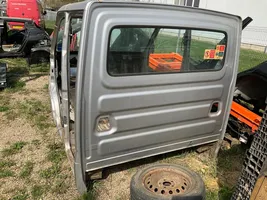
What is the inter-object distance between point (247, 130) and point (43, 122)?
10.2 feet

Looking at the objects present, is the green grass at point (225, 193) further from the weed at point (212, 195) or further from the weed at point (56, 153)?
the weed at point (56, 153)

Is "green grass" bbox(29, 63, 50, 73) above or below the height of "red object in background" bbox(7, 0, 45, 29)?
below

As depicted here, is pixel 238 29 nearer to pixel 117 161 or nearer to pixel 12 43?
pixel 117 161

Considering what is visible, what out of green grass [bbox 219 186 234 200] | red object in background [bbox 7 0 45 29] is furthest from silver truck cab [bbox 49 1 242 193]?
red object in background [bbox 7 0 45 29]

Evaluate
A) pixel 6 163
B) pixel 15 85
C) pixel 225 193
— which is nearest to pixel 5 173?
pixel 6 163

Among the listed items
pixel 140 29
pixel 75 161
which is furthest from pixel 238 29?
pixel 75 161

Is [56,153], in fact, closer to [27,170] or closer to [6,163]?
[27,170]

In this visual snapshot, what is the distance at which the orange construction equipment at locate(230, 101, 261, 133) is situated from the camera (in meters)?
3.36

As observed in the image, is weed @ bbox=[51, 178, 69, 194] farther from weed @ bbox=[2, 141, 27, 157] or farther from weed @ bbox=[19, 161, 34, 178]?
weed @ bbox=[2, 141, 27, 157]

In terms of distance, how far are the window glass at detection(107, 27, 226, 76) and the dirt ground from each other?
1.30 meters

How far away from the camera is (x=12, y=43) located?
25.3ft

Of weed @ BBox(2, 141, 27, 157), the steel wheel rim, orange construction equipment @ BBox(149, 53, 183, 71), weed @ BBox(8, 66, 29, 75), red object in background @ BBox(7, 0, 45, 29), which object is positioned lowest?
weed @ BBox(8, 66, 29, 75)

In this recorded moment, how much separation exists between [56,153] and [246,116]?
A: 2.58m

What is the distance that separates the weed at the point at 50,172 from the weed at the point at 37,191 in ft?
0.57
